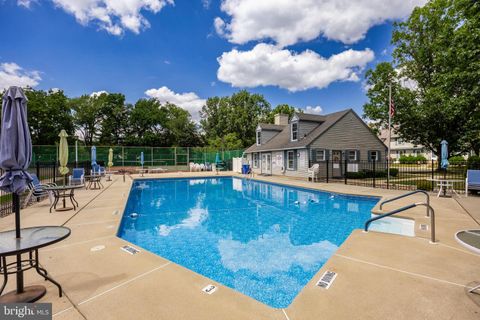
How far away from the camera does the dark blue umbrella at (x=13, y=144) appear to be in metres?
2.50

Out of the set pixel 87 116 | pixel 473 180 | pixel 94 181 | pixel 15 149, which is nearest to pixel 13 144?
pixel 15 149

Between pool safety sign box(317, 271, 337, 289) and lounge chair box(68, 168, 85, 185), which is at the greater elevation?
lounge chair box(68, 168, 85, 185)

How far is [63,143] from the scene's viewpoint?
305 inches

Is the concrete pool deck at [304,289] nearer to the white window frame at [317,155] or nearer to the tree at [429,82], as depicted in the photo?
the white window frame at [317,155]

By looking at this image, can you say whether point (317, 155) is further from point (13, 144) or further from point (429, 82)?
point (13, 144)

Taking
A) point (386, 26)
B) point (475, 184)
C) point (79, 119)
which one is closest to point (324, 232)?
point (475, 184)

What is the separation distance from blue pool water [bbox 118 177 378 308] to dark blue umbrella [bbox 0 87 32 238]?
306cm

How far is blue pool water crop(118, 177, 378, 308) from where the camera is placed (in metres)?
4.12

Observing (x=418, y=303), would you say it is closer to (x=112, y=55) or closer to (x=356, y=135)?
(x=356, y=135)

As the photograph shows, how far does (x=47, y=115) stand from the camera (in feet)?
110

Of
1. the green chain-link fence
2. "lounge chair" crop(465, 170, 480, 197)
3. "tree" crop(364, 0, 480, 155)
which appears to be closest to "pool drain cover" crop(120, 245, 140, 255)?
"lounge chair" crop(465, 170, 480, 197)

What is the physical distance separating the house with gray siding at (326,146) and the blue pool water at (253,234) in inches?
254

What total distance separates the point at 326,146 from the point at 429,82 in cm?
1298

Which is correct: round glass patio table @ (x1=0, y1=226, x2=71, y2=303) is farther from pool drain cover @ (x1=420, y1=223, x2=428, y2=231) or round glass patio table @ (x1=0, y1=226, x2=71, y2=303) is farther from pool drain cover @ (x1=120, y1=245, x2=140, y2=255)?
pool drain cover @ (x1=420, y1=223, x2=428, y2=231)
